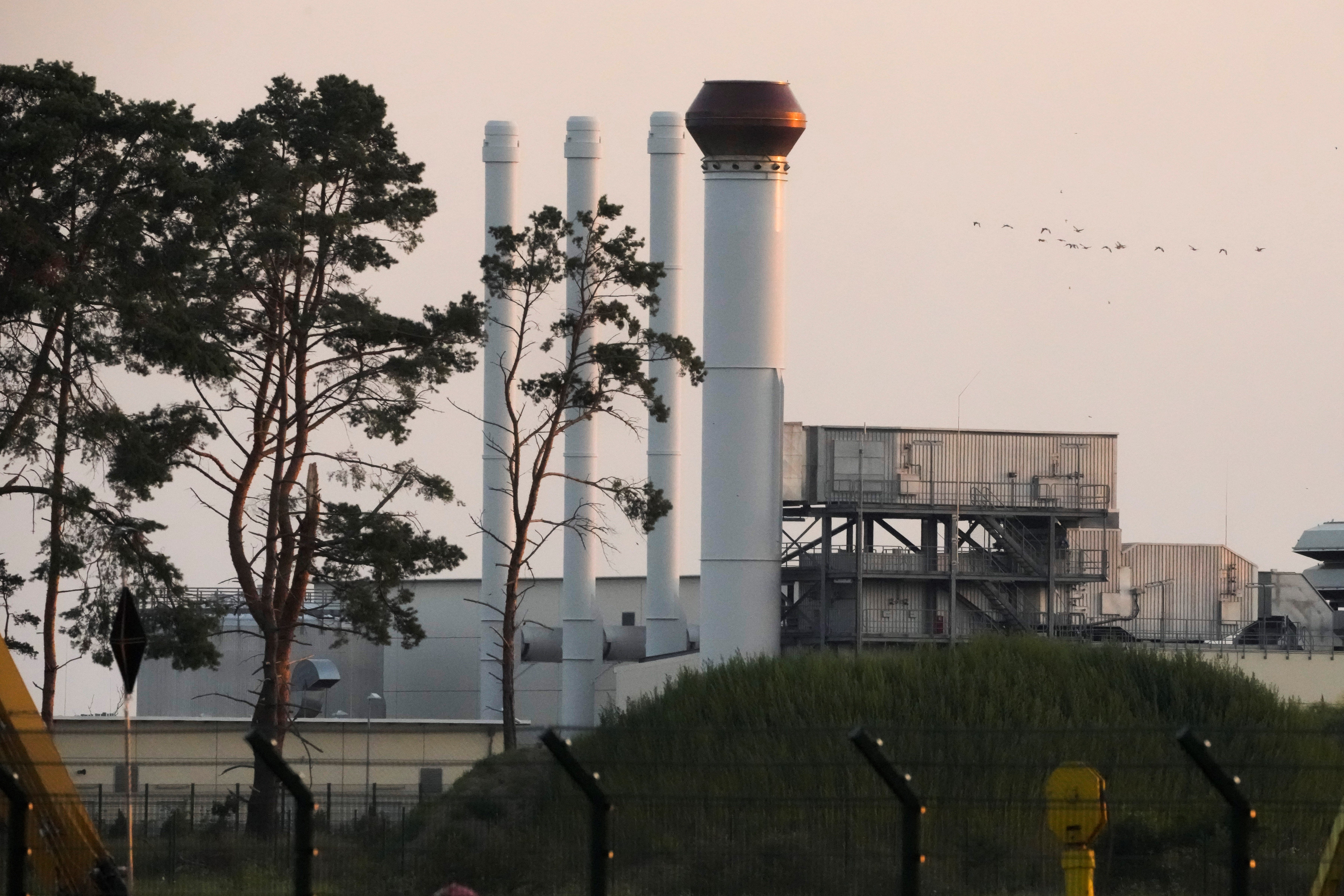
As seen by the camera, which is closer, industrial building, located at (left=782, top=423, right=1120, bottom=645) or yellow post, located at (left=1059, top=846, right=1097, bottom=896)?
yellow post, located at (left=1059, top=846, right=1097, bottom=896)

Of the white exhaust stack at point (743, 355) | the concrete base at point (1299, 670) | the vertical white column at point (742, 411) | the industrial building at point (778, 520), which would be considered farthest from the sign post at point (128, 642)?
the concrete base at point (1299, 670)

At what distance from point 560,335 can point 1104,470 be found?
1927 cm

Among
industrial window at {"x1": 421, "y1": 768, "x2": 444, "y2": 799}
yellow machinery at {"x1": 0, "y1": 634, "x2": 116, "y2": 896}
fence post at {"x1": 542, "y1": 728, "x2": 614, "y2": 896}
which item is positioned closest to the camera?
fence post at {"x1": 542, "y1": 728, "x2": 614, "y2": 896}

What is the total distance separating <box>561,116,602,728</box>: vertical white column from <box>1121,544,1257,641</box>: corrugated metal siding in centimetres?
1709

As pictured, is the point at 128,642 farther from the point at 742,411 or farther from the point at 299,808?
the point at 742,411

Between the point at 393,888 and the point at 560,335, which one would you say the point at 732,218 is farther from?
the point at 393,888

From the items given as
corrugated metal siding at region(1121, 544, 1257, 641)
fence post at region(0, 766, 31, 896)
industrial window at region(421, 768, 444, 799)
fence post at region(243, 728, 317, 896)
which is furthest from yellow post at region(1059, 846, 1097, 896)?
corrugated metal siding at region(1121, 544, 1257, 641)

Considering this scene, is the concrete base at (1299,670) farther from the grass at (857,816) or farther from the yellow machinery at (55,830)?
the yellow machinery at (55,830)

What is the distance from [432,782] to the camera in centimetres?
1934

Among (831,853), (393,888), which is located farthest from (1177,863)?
(393,888)

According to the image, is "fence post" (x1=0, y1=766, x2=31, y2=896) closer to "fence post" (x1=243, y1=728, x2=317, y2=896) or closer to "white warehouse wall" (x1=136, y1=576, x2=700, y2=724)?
"fence post" (x1=243, y1=728, x2=317, y2=896)

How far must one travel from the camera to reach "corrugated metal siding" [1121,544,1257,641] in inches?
2525

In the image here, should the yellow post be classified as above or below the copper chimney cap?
below

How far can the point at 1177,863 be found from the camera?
2067 centimetres
